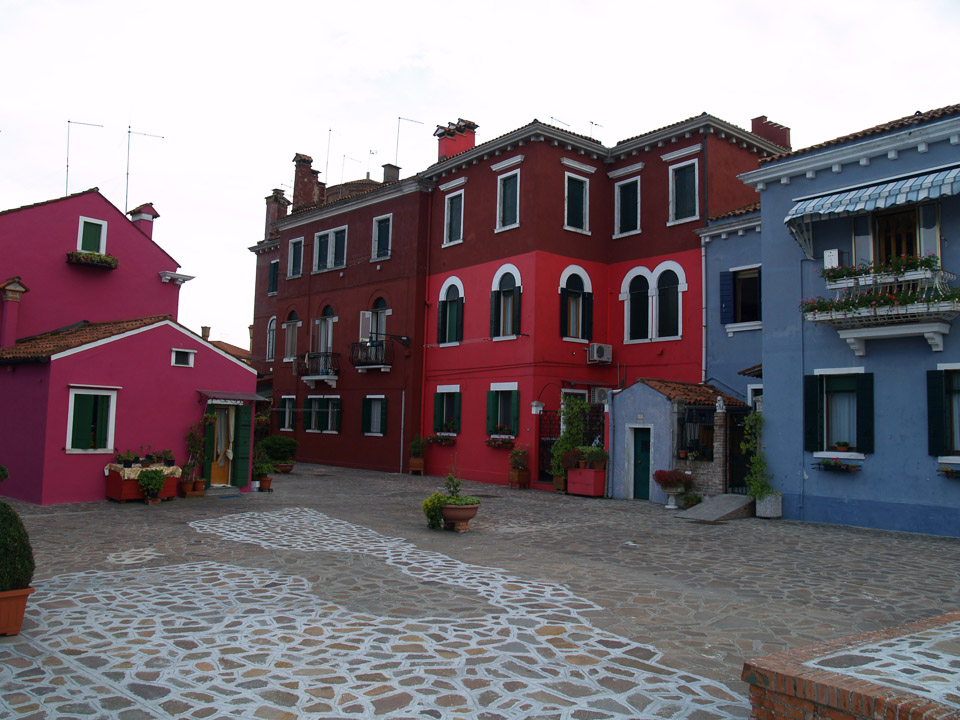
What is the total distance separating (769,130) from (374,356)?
14.6m

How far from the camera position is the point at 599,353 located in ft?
73.0

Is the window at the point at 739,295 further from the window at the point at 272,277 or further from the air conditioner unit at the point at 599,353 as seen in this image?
the window at the point at 272,277

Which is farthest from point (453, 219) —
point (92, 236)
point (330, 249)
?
point (92, 236)

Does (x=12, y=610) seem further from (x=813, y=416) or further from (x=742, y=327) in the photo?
(x=742, y=327)

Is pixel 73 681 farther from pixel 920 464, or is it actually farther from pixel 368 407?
pixel 368 407

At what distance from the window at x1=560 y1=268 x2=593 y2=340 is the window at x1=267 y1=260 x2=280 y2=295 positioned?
16.5m

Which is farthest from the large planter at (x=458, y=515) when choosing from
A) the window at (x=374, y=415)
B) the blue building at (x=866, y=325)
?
the window at (x=374, y=415)

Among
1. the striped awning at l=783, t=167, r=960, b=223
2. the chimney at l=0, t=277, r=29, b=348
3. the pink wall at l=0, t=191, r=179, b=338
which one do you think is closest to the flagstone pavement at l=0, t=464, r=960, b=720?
the striped awning at l=783, t=167, r=960, b=223

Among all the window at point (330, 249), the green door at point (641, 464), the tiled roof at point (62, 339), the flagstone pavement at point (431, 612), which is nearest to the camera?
the flagstone pavement at point (431, 612)

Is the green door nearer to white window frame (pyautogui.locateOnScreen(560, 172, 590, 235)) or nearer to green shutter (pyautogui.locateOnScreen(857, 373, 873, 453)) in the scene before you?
green shutter (pyautogui.locateOnScreen(857, 373, 873, 453))

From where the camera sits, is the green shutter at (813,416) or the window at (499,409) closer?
the green shutter at (813,416)

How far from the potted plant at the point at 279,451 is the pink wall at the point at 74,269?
523 cm

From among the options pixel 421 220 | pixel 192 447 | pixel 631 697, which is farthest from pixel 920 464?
pixel 421 220

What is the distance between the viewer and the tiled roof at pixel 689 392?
18.0 meters
